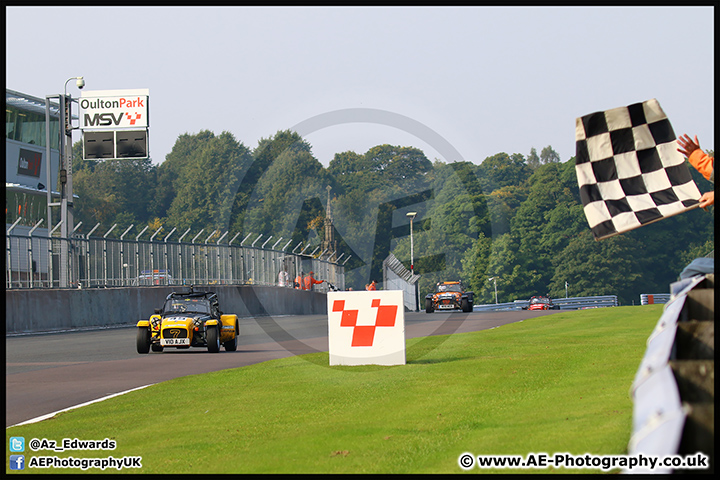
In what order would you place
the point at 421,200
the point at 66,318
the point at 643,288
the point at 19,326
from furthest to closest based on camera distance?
the point at 643,288 < the point at 421,200 < the point at 66,318 < the point at 19,326

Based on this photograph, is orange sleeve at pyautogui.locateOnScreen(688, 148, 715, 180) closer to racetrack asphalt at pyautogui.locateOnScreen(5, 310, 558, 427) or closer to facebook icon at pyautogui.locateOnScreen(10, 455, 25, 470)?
facebook icon at pyautogui.locateOnScreen(10, 455, 25, 470)

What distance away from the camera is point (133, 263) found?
3095cm

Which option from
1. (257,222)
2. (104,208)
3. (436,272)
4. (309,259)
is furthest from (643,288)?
(104,208)

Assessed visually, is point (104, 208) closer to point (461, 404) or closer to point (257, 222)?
point (257, 222)

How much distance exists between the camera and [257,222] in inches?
2867

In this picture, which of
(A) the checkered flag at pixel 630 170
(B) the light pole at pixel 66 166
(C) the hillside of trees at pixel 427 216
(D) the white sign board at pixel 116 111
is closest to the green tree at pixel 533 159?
(C) the hillside of trees at pixel 427 216

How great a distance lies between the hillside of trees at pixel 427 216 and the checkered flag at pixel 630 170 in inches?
2258

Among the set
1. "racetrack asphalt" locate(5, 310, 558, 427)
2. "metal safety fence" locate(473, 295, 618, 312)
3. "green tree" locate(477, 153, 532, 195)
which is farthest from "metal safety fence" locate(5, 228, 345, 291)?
"green tree" locate(477, 153, 532, 195)

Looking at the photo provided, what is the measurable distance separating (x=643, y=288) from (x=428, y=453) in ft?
289

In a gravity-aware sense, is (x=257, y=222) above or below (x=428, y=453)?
Result: above

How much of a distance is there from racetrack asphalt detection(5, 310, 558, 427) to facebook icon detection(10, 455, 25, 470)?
206 centimetres

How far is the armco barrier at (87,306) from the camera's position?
23875 mm

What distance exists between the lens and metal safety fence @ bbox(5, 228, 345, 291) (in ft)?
81.3
